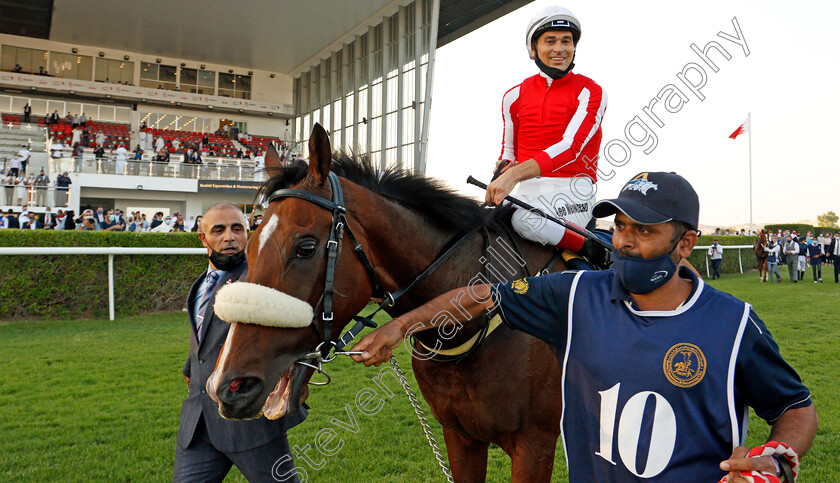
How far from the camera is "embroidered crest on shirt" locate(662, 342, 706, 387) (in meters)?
1.31

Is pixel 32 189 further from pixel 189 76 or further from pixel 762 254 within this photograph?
pixel 762 254

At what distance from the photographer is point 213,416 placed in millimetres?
2281

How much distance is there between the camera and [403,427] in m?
4.38

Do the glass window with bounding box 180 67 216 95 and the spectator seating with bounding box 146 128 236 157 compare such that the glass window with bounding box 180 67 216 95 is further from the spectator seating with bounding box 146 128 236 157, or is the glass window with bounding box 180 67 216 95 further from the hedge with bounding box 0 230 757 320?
the hedge with bounding box 0 230 757 320

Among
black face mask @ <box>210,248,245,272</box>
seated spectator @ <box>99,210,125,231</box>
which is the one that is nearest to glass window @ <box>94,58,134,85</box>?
seated spectator @ <box>99,210,125,231</box>

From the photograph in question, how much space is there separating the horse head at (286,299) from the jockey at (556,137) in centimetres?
80

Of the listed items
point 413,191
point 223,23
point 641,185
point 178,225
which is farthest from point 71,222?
point 223,23

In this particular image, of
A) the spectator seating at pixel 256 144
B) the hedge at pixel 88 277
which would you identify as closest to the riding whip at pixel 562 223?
the hedge at pixel 88 277

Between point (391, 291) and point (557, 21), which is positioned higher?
point (557, 21)

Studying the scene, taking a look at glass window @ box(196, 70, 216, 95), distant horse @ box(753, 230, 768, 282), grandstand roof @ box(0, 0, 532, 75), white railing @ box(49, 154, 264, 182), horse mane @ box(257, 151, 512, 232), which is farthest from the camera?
glass window @ box(196, 70, 216, 95)

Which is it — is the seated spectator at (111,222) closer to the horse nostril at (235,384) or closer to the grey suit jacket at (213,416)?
the grey suit jacket at (213,416)

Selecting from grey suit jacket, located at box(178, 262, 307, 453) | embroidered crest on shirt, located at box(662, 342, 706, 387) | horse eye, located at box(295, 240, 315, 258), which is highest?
horse eye, located at box(295, 240, 315, 258)

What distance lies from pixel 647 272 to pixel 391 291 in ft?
2.90

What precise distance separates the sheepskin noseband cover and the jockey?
1054 millimetres
